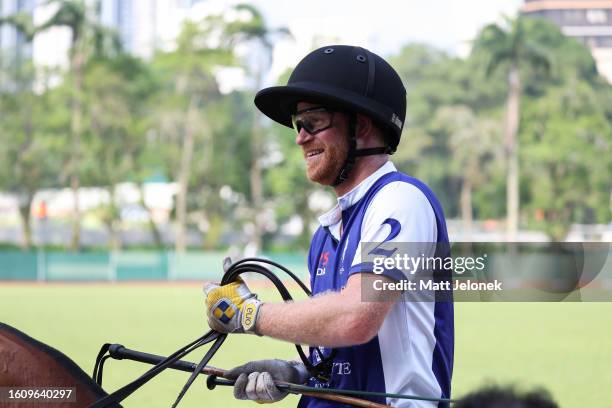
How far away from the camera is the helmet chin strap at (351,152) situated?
290 centimetres

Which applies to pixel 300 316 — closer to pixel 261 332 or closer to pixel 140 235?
pixel 261 332

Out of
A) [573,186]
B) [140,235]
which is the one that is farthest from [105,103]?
[573,186]

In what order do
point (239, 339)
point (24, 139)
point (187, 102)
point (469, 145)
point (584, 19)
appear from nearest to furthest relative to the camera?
point (239, 339)
point (24, 139)
point (187, 102)
point (469, 145)
point (584, 19)

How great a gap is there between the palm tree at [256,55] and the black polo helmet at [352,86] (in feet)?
141

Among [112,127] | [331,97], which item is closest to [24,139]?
[112,127]

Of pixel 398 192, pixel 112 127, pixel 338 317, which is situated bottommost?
pixel 338 317

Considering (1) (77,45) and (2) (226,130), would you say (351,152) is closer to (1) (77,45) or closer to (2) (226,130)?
(1) (77,45)

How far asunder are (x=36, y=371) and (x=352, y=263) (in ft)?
2.91

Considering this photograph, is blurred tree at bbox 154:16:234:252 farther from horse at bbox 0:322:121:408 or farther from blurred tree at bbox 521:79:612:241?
horse at bbox 0:322:121:408

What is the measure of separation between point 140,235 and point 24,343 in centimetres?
5137

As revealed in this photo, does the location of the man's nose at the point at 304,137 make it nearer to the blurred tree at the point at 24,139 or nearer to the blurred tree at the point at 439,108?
the blurred tree at the point at 24,139

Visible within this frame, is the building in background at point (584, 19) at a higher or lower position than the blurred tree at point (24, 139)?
higher

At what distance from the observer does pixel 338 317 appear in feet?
8.18

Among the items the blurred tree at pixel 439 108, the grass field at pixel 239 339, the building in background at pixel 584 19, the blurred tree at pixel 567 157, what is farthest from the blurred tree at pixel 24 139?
the building in background at pixel 584 19
